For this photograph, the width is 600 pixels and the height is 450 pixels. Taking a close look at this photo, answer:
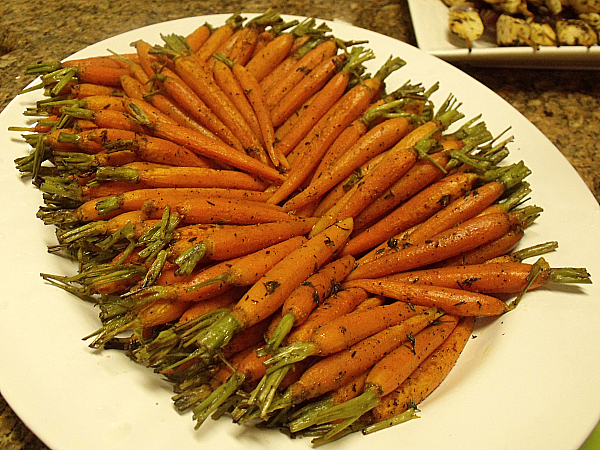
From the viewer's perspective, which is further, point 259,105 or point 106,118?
point 259,105

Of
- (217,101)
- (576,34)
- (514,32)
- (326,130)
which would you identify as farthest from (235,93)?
(576,34)

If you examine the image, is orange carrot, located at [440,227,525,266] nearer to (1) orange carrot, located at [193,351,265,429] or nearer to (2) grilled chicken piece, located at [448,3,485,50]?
(1) orange carrot, located at [193,351,265,429]

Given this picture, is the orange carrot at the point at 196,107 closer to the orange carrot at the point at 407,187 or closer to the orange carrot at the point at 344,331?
the orange carrot at the point at 407,187

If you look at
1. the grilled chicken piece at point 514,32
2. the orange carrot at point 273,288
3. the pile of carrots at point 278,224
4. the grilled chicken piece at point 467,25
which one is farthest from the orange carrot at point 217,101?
the grilled chicken piece at point 514,32

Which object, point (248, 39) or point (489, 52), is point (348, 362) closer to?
point (248, 39)

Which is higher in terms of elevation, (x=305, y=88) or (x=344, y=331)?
(x=305, y=88)
